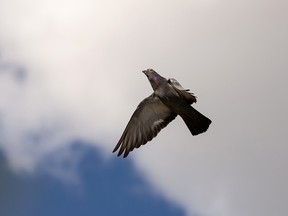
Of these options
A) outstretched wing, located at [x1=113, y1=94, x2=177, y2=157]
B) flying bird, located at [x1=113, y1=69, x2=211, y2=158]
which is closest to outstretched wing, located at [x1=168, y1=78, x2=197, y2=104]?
flying bird, located at [x1=113, y1=69, x2=211, y2=158]

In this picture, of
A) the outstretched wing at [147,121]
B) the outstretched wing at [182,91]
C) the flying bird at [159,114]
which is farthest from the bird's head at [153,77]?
the outstretched wing at [147,121]

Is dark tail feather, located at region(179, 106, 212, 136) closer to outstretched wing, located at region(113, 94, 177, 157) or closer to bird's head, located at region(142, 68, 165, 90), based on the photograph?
bird's head, located at region(142, 68, 165, 90)

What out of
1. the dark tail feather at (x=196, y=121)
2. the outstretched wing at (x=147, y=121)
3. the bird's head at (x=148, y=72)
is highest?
the bird's head at (x=148, y=72)

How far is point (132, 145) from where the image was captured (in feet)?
100

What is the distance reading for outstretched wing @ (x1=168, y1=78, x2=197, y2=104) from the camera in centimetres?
2745

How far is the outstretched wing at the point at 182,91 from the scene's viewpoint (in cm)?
2745

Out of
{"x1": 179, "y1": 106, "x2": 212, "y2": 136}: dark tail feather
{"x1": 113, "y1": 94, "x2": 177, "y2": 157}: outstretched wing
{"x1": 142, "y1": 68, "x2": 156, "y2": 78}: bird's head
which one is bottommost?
{"x1": 179, "y1": 106, "x2": 212, "y2": 136}: dark tail feather

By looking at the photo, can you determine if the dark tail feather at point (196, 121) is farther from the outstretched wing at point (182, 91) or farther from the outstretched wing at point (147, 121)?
the outstretched wing at point (147, 121)

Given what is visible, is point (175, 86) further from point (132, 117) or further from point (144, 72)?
point (132, 117)

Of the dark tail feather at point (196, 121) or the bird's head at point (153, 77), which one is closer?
the dark tail feather at point (196, 121)

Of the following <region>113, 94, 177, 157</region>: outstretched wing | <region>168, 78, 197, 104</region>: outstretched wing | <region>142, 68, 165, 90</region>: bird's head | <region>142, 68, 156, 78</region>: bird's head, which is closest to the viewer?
<region>168, 78, 197, 104</region>: outstretched wing

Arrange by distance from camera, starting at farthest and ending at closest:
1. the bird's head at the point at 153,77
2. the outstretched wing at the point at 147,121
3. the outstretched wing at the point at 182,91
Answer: the outstretched wing at the point at 147,121
the bird's head at the point at 153,77
the outstretched wing at the point at 182,91

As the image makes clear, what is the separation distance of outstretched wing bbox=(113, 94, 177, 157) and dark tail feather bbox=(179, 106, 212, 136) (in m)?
2.89

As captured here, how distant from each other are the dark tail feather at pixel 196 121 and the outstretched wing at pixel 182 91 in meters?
0.42
